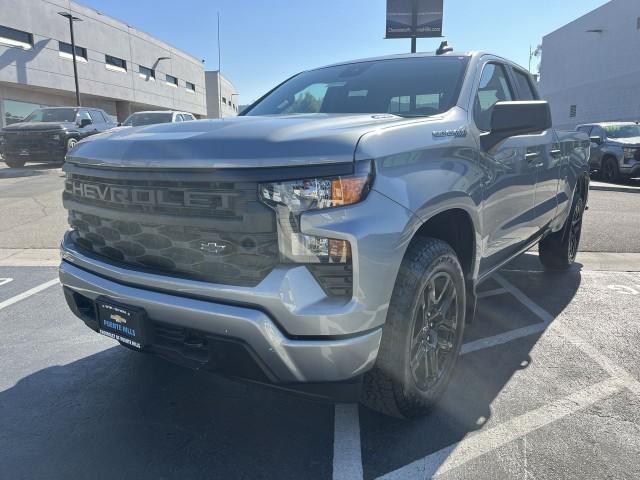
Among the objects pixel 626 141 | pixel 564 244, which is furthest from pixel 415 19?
pixel 564 244

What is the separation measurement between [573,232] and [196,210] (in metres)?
4.64

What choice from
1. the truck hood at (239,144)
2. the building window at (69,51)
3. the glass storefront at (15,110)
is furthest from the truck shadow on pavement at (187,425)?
the building window at (69,51)

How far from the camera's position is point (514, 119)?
9.16ft

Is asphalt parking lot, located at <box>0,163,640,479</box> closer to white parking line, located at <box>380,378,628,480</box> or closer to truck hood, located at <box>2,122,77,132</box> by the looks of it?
white parking line, located at <box>380,378,628,480</box>

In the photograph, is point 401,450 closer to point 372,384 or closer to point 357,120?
point 372,384

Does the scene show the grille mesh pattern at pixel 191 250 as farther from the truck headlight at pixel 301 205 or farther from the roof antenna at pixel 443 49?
the roof antenna at pixel 443 49

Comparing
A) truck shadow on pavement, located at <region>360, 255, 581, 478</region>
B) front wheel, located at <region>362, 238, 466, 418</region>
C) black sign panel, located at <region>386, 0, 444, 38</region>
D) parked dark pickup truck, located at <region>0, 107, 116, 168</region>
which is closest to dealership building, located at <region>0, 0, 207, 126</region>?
parked dark pickup truck, located at <region>0, 107, 116, 168</region>

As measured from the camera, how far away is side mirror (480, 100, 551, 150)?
9.15ft

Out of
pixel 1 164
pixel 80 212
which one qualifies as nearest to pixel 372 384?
pixel 80 212

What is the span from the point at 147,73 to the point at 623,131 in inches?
1408

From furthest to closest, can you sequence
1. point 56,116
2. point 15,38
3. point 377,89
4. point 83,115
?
point 15,38
point 83,115
point 56,116
point 377,89

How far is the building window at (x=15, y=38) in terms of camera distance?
26.2 meters

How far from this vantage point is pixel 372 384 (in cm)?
226

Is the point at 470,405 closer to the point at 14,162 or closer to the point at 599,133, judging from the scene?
the point at 599,133
